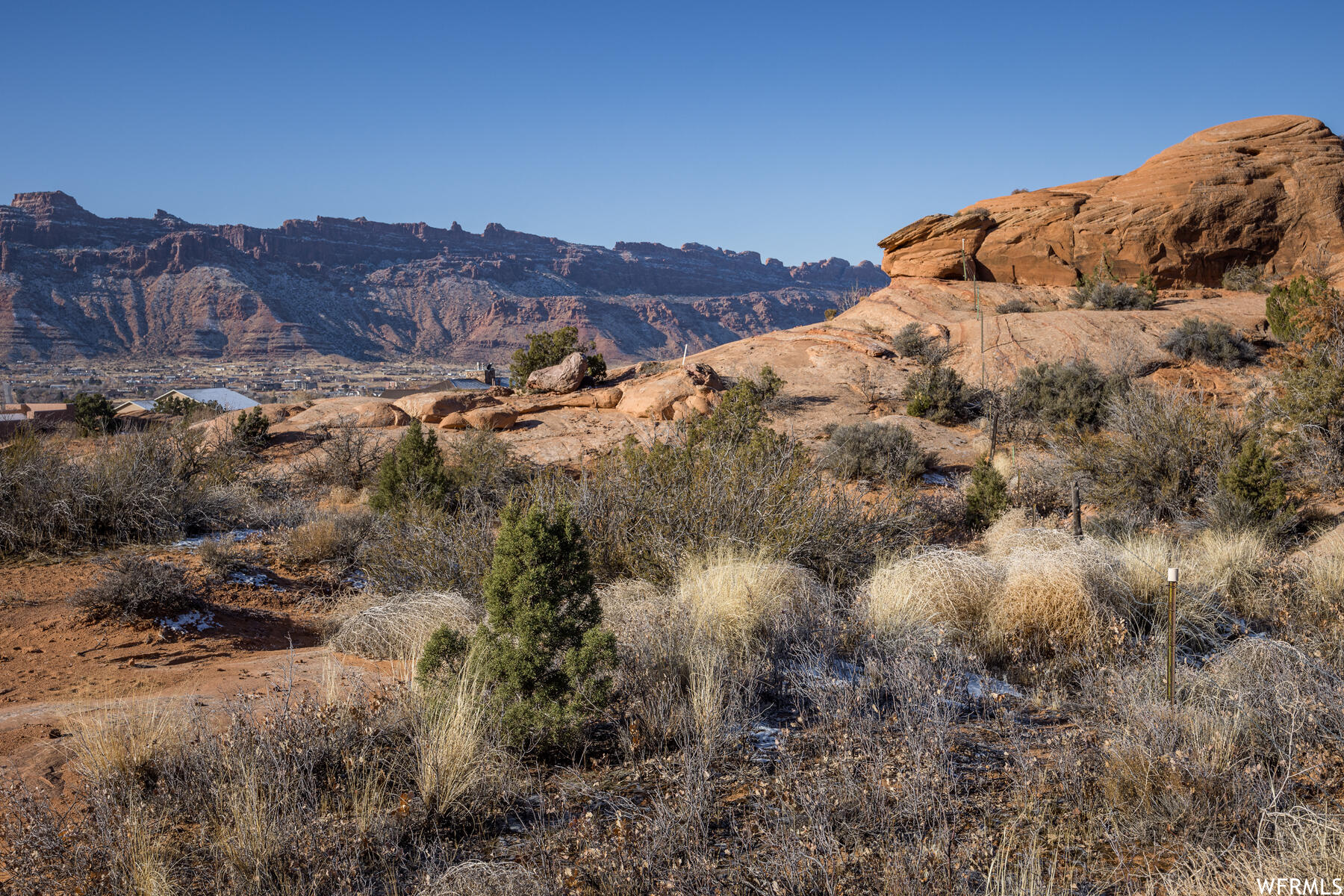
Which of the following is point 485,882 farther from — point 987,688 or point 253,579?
point 253,579

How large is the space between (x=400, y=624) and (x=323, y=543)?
15.1ft

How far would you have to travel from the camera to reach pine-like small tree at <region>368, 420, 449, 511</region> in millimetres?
10633

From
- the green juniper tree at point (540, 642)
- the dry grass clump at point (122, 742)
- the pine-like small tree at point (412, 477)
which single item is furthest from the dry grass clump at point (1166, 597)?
the pine-like small tree at point (412, 477)

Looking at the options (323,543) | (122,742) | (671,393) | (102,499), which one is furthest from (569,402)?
(122,742)

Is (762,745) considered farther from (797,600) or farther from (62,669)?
(62,669)

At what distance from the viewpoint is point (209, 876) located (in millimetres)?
2635

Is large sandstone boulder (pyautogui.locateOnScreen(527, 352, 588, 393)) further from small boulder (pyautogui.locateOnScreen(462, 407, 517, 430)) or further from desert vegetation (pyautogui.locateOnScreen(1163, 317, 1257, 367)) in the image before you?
desert vegetation (pyautogui.locateOnScreen(1163, 317, 1257, 367))

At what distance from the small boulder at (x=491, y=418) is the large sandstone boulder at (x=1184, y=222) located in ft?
55.8

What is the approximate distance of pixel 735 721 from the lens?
3.76 m

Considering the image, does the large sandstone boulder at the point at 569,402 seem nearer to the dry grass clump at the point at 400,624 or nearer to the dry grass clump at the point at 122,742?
Answer: the dry grass clump at the point at 400,624

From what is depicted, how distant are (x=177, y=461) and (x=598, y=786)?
436 inches

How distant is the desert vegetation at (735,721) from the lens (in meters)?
2.66

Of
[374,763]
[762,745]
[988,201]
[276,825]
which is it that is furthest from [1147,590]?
[988,201]

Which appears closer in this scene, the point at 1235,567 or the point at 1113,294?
the point at 1235,567
